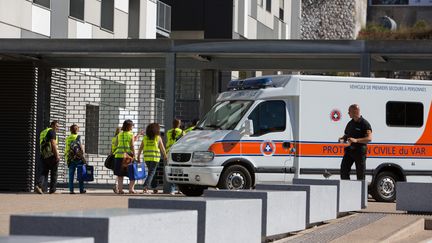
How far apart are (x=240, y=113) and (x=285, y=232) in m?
10.4

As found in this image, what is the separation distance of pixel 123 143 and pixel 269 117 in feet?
14.5

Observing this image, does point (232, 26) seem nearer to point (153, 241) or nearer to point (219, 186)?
point (219, 186)

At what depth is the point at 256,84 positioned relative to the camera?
24859 mm

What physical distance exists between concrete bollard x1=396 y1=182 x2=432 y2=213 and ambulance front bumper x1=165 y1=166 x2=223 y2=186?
562 cm

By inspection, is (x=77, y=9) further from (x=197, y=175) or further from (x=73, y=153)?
(x=197, y=175)

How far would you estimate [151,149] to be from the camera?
2778 cm

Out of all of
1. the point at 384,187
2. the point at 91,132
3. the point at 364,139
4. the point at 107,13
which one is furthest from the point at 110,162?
the point at 107,13

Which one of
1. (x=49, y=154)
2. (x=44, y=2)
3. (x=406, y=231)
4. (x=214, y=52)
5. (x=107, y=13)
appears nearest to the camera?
(x=406, y=231)

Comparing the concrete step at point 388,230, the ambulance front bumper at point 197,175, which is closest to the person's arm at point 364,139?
the ambulance front bumper at point 197,175

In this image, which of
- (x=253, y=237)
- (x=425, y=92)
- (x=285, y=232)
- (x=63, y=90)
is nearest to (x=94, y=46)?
(x=63, y=90)

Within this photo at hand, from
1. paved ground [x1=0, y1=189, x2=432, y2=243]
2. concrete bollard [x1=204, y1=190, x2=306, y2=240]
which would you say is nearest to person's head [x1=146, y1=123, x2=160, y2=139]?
paved ground [x1=0, y1=189, x2=432, y2=243]

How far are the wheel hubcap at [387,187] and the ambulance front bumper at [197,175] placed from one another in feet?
11.8

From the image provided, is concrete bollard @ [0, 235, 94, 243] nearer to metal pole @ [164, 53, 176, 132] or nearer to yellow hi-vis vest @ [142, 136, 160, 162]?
yellow hi-vis vest @ [142, 136, 160, 162]

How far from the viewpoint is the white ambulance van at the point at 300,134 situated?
79.7 feet
